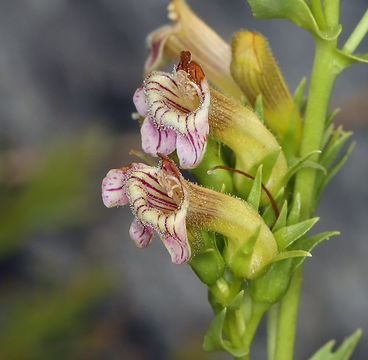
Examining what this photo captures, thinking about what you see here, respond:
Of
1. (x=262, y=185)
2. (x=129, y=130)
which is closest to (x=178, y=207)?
(x=262, y=185)

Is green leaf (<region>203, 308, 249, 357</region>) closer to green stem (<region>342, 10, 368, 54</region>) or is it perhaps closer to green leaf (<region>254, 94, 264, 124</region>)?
Result: green leaf (<region>254, 94, 264, 124</region>)

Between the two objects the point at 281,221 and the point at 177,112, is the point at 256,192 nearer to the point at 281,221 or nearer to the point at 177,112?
the point at 281,221

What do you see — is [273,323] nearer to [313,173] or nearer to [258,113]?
[313,173]

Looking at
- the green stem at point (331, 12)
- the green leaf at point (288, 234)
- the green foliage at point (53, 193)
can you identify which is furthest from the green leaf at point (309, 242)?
the green foliage at point (53, 193)

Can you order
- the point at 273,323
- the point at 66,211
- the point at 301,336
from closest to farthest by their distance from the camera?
the point at 273,323, the point at 66,211, the point at 301,336

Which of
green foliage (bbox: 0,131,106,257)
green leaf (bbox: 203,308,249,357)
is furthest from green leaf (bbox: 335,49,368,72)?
green foliage (bbox: 0,131,106,257)

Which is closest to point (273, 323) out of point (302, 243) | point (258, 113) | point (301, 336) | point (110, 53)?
point (302, 243)

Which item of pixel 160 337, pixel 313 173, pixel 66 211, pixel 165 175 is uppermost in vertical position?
pixel 313 173
